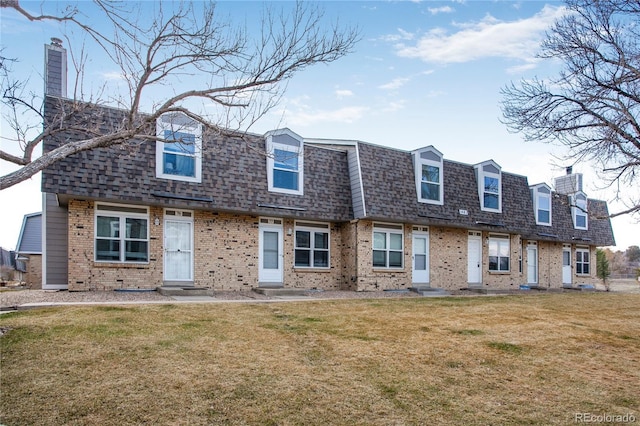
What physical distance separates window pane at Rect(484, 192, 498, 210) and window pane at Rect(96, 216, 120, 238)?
15308 millimetres

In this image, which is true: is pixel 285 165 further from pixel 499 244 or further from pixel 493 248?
pixel 499 244

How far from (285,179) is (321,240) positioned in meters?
2.83

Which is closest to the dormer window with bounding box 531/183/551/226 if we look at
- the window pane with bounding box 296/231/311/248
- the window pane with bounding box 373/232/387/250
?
the window pane with bounding box 373/232/387/250

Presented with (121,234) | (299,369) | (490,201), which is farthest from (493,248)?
(299,369)

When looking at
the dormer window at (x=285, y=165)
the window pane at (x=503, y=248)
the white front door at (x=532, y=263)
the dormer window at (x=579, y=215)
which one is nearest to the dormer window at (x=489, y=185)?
the window pane at (x=503, y=248)

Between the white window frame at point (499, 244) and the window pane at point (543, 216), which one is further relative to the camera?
the window pane at point (543, 216)

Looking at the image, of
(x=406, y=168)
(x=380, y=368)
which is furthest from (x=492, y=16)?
(x=380, y=368)

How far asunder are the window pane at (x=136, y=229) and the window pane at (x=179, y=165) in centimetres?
175

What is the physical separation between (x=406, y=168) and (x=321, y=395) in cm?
1381

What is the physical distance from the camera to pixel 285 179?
15.4 meters

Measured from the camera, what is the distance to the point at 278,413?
4242mm

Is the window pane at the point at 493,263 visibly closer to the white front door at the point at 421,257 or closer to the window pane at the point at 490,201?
the window pane at the point at 490,201

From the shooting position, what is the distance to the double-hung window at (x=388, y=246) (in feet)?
55.2

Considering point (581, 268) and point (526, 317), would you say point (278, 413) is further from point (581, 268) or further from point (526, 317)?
point (581, 268)
